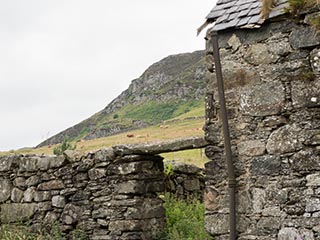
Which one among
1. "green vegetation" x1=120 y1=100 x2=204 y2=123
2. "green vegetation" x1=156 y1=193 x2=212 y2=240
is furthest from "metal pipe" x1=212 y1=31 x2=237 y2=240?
"green vegetation" x1=120 y1=100 x2=204 y2=123

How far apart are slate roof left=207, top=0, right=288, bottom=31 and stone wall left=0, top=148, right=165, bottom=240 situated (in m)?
2.88

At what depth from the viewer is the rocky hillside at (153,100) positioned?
52594 millimetres

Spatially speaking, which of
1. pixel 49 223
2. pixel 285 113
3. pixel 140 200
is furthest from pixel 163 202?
pixel 285 113

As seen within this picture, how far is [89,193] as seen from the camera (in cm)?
899

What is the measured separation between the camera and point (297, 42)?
5.67 m

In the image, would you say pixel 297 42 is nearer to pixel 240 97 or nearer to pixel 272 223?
pixel 240 97

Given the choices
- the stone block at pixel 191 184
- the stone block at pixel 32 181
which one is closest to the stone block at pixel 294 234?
the stone block at pixel 191 184

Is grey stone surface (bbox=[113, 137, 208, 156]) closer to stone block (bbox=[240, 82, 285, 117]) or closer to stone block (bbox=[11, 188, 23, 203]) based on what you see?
stone block (bbox=[240, 82, 285, 117])

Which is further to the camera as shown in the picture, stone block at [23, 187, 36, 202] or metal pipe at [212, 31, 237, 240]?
stone block at [23, 187, 36, 202]

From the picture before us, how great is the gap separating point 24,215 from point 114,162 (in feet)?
6.94

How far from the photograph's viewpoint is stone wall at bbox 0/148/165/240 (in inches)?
338

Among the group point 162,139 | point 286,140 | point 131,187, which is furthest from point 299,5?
point 162,139

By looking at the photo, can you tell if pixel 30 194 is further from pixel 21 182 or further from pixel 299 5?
pixel 299 5

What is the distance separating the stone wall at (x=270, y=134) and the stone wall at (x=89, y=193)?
2541 millimetres
